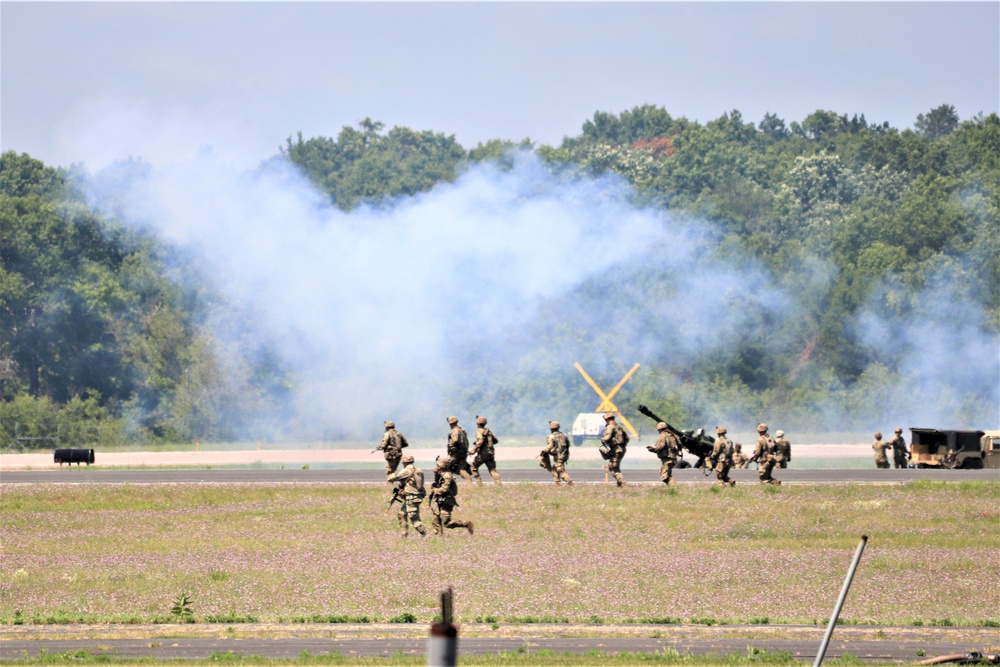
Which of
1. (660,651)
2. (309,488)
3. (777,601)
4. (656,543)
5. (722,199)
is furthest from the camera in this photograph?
(722,199)

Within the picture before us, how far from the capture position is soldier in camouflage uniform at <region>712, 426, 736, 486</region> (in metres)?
41.4

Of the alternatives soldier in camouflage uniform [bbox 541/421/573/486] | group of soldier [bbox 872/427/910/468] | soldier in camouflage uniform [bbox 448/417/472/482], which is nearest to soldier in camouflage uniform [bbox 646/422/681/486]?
soldier in camouflage uniform [bbox 541/421/573/486]

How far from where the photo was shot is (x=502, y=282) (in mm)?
73438

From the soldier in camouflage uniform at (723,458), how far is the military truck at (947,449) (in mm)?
14931

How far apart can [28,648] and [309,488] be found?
2247cm

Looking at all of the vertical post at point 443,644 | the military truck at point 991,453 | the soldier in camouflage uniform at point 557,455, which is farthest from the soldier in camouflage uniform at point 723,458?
the vertical post at point 443,644

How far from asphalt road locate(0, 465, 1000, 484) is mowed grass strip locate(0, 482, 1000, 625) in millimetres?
4601

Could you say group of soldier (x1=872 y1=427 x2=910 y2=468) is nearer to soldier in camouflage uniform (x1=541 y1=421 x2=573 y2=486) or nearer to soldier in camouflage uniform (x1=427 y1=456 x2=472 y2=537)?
soldier in camouflage uniform (x1=541 y1=421 x2=573 y2=486)

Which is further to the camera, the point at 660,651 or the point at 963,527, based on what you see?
the point at 963,527

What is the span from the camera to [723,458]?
4159 centimetres

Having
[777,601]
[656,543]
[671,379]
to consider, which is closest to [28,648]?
[777,601]

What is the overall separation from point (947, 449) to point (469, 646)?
37.4m

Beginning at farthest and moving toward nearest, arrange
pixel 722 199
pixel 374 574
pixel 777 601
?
pixel 722 199, pixel 374 574, pixel 777 601

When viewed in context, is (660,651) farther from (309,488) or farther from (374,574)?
(309,488)
